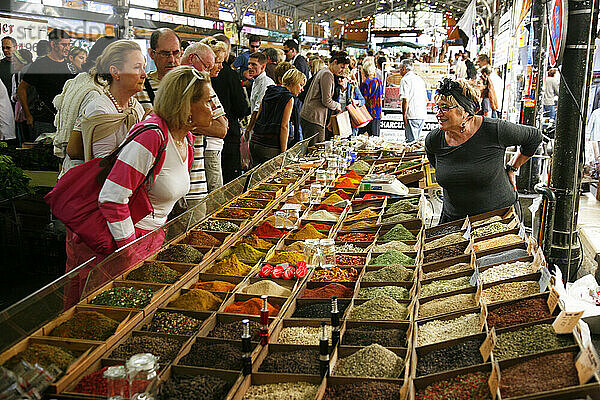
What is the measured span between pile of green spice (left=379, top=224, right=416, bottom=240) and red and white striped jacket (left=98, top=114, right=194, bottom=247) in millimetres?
1583

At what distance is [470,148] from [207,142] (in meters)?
2.29

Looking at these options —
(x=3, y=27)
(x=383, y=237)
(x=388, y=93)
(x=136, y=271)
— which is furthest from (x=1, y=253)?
(x=388, y=93)

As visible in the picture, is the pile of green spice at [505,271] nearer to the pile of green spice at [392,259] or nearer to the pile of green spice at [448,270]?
the pile of green spice at [448,270]

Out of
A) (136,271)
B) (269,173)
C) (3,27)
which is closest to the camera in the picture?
(136,271)

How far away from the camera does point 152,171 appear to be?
2764mm

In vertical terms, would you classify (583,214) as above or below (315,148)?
below

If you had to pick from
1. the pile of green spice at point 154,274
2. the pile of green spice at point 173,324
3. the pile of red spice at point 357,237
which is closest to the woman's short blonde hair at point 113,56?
the pile of green spice at point 154,274

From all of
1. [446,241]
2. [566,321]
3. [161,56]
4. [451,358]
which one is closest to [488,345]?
[451,358]

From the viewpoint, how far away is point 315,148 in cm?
702

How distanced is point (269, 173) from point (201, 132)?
1.47 metres

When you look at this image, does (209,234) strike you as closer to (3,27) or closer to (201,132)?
(201,132)

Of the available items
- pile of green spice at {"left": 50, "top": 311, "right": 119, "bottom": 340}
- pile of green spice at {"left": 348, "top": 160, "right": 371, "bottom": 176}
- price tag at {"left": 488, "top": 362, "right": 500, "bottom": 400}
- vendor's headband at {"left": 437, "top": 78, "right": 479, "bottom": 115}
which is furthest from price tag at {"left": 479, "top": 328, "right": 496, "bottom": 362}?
pile of green spice at {"left": 348, "top": 160, "right": 371, "bottom": 176}

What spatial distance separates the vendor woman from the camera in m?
3.78

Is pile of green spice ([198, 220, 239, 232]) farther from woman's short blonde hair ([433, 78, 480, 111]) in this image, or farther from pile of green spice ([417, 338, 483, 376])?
pile of green spice ([417, 338, 483, 376])
